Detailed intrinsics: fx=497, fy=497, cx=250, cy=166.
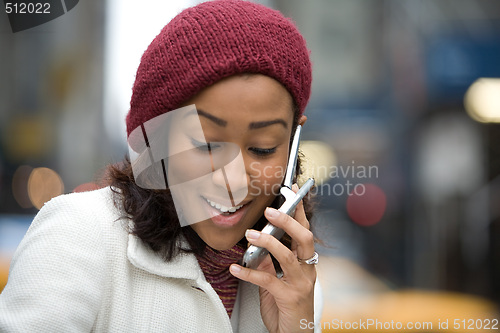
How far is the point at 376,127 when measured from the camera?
731 cm

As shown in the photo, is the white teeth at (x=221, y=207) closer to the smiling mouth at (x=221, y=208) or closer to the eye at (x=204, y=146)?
the smiling mouth at (x=221, y=208)

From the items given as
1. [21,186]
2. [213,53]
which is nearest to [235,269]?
[213,53]

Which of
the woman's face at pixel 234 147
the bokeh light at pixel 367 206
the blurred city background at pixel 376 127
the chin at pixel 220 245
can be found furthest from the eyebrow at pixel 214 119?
the bokeh light at pixel 367 206

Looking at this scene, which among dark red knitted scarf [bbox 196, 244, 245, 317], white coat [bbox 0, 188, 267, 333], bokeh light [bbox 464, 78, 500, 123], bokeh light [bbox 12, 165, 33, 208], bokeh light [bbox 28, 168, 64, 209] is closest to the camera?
white coat [bbox 0, 188, 267, 333]

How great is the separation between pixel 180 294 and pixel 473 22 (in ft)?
17.9

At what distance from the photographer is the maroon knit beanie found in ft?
4.65

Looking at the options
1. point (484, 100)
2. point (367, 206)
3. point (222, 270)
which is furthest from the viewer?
point (367, 206)

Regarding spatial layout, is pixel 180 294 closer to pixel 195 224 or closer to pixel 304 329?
pixel 195 224

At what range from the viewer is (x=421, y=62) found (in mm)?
6074

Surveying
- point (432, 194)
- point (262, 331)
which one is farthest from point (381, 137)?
point (262, 331)

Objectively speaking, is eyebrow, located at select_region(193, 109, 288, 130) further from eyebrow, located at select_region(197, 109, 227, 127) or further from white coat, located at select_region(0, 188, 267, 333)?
white coat, located at select_region(0, 188, 267, 333)

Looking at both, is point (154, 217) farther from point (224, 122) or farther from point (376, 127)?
point (376, 127)

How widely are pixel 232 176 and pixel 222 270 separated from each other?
0.38 meters

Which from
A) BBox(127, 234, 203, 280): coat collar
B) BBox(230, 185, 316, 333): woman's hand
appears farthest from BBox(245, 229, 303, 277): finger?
BBox(127, 234, 203, 280): coat collar
